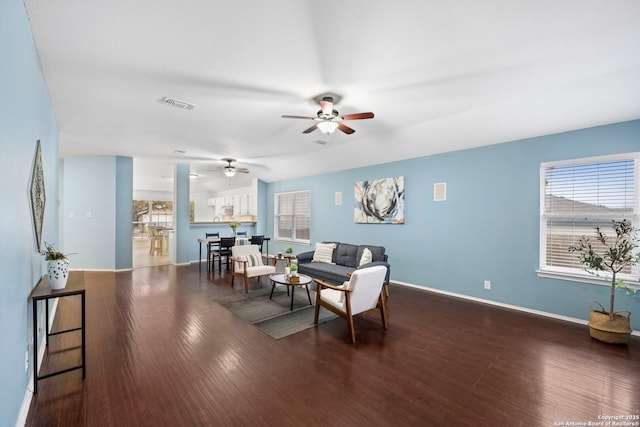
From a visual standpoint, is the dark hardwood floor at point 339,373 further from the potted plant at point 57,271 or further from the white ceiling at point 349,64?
the white ceiling at point 349,64

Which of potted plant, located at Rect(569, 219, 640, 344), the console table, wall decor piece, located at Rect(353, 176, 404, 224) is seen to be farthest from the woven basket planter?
the console table

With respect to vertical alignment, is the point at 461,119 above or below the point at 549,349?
above

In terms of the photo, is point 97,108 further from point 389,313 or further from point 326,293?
point 389,313

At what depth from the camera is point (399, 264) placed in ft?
18.1

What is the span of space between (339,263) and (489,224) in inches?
108

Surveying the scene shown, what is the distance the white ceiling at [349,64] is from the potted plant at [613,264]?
4.69 ft

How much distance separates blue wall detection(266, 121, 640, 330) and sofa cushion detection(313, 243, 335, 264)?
3.47 ft

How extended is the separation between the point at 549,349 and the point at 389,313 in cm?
178

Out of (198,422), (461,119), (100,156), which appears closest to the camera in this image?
(198,422)

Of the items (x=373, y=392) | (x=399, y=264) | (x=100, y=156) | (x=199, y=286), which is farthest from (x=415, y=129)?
(x=100, y=156)

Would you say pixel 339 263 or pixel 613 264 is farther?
pixel 339 263

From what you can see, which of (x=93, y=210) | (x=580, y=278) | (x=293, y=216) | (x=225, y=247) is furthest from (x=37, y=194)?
(x=293, y=216)

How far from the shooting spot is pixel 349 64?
2.55 m

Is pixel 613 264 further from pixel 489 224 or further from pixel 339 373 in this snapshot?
pixel 339 373
